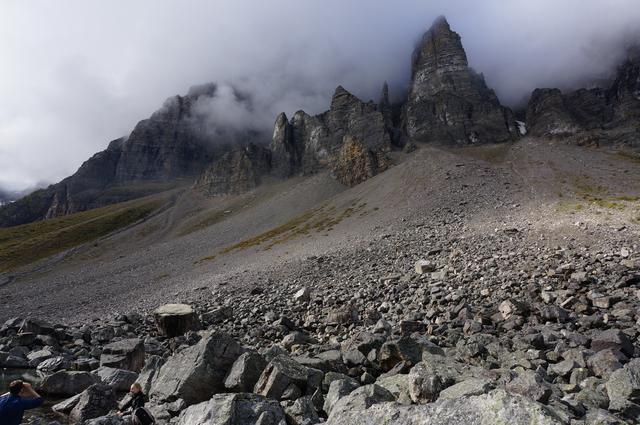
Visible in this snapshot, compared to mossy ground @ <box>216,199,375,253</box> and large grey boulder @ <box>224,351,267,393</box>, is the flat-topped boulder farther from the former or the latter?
mossy ground @ <box>216,199,375,253</box>

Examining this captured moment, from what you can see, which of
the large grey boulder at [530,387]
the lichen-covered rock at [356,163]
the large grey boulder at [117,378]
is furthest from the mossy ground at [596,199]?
the lichen-covered rock at [356,163]

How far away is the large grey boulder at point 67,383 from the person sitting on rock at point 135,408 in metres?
5.46

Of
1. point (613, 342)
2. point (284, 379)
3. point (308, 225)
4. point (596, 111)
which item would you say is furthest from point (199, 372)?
point (596, 111)

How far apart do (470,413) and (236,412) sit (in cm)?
594

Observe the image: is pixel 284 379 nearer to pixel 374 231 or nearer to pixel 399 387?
pixel 399 387

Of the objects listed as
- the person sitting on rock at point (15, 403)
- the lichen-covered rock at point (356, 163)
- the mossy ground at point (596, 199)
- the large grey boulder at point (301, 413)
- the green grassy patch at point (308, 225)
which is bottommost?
the mossy ground at point (596, 199)

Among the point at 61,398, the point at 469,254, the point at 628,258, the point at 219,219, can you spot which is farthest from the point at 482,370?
the point at 219,219

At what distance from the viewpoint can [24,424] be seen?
13539mm

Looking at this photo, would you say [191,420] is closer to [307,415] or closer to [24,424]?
[307,415]

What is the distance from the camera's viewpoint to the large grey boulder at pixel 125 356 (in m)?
21.0

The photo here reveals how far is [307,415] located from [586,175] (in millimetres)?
101846

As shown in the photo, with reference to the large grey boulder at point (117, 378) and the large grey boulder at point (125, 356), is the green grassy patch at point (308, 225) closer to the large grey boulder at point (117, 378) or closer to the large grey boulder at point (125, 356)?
the large grey boulder at point (125, 356)

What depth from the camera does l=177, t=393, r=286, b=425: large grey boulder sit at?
995 centimetres

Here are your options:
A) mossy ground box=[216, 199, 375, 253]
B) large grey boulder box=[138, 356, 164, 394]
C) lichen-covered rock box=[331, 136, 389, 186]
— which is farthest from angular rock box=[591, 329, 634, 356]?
lichen-covered rock box=[331, 136, 389, 186]
